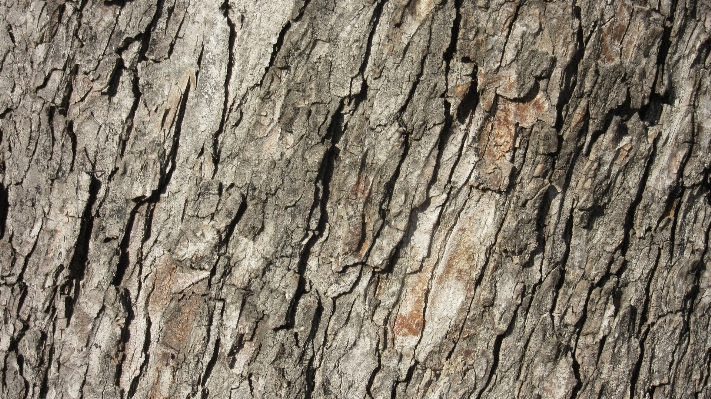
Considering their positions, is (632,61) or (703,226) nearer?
(632,61)

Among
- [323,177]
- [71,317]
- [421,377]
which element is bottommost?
[71,317]

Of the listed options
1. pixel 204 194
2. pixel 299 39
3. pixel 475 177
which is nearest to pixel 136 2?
pixel 299 39

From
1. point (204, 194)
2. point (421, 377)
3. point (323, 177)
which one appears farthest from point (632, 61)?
point (204, 194)

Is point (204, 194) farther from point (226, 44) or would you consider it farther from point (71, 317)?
point (71, 317)

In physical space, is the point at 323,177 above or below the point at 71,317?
above

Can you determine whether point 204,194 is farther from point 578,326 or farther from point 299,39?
point 578,326

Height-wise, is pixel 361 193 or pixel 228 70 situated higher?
pixel 228 70
